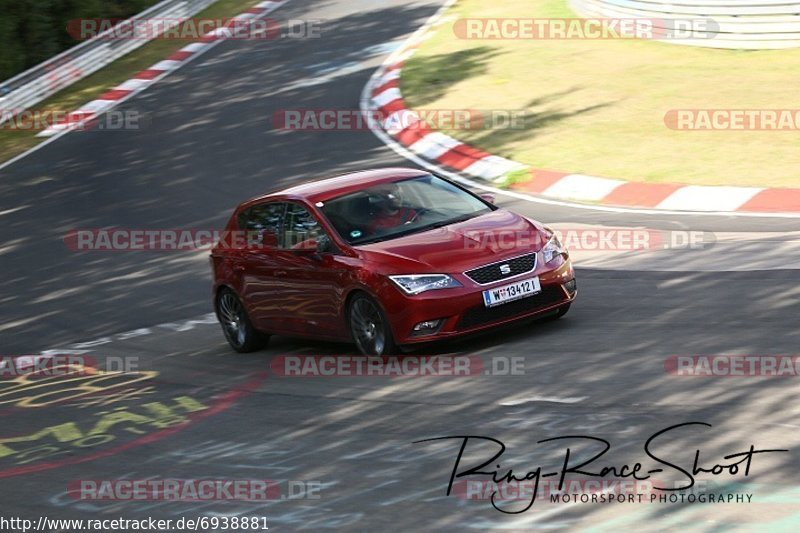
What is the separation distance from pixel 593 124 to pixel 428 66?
18.8 ft

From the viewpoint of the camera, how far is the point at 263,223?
12672mm

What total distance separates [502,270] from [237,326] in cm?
351

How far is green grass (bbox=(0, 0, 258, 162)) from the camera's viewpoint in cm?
2431

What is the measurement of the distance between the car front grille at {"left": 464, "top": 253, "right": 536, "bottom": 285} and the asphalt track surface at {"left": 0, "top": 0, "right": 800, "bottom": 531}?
56 cm

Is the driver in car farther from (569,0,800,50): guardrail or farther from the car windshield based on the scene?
(569,0,800,50): guardrail

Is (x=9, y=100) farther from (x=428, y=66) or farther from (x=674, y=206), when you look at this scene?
(x=674, y=206)

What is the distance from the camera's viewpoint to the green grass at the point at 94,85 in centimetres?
2431

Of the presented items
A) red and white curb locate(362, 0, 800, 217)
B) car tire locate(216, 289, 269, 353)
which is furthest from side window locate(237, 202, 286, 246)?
red and white curb locate(362, 0, 800, 217)

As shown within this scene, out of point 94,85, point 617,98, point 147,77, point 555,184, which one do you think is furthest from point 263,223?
point 94,85

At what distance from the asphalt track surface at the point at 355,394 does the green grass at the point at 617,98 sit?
160 centimetres

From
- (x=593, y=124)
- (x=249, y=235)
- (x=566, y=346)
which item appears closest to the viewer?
(x=566, y=346)

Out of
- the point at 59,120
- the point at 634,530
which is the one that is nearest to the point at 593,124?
the point at 59,120

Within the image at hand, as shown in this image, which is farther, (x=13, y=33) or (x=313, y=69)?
(x=13, y=33)

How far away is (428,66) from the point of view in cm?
2383
